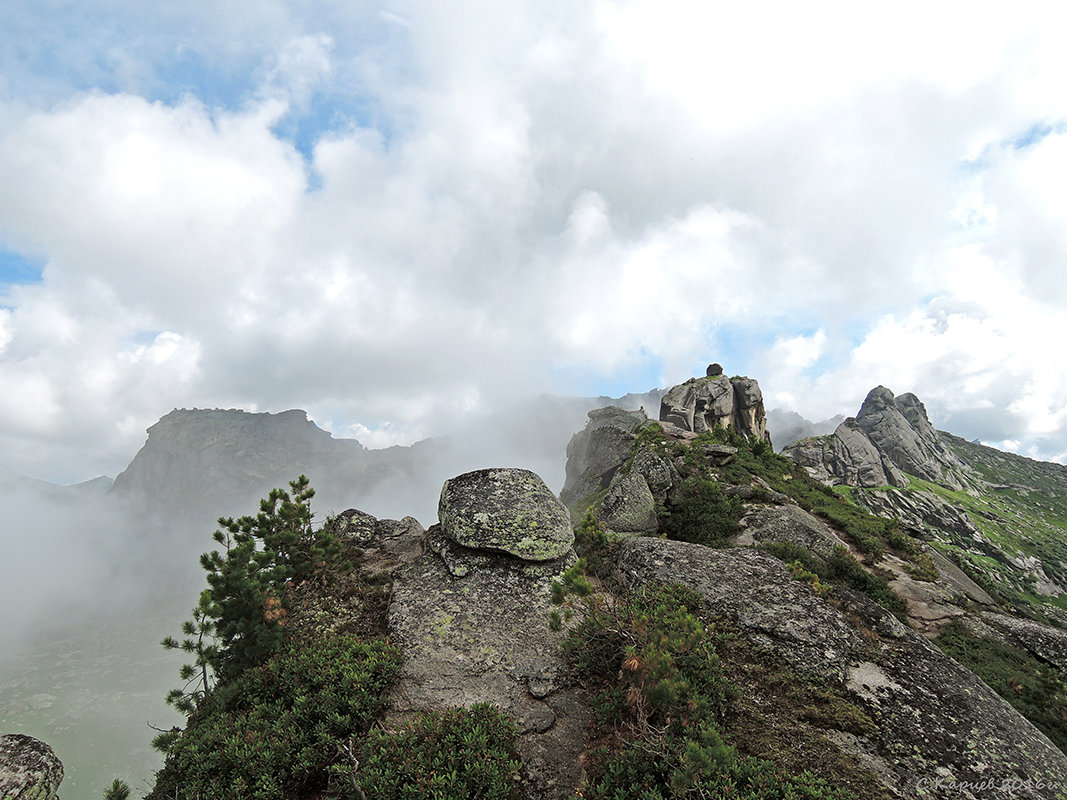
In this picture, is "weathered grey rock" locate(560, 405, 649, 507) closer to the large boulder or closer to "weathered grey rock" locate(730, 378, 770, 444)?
the large boulder

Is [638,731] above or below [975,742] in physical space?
above

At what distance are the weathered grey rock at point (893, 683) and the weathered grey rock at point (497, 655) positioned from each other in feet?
13.8

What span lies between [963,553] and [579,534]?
126276mm

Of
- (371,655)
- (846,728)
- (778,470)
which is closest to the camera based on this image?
(846,728)

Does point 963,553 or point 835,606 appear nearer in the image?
point 835,606

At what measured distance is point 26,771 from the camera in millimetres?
8359

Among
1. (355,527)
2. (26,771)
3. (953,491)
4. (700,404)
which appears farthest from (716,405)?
(953,491)

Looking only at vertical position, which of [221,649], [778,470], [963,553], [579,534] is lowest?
[963,553]

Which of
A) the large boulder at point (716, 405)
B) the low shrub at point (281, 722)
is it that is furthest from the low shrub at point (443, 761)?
the large boulder at point (716, 405)

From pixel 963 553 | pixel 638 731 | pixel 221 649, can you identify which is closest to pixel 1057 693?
pixel 638 731

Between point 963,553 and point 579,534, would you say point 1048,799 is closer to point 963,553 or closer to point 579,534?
point 579,534

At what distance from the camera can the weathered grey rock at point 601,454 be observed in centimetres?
4541

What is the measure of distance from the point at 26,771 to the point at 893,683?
710 inches

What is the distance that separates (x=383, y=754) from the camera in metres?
8.34
